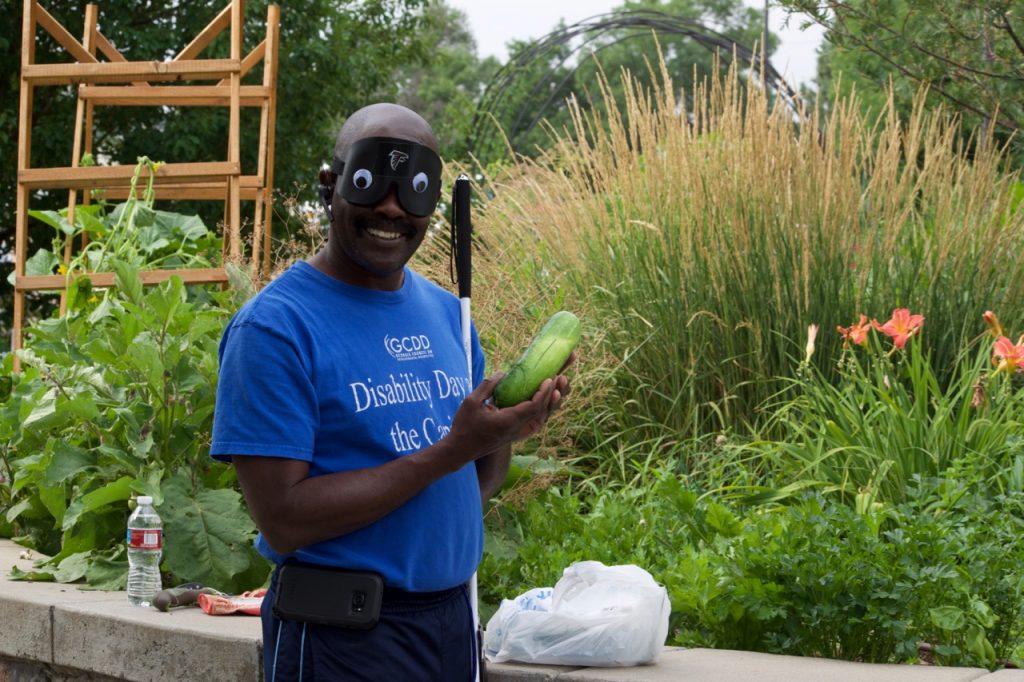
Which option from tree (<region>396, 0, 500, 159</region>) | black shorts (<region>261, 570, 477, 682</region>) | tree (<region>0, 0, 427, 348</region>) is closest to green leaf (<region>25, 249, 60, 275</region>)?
black shorts (<region>261, 570, 477, 682</region>)

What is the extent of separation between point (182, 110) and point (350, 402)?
54.2ft

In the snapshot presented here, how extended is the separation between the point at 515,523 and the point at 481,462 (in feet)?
6.41

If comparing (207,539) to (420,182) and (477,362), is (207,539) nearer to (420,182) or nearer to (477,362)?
(477,362)

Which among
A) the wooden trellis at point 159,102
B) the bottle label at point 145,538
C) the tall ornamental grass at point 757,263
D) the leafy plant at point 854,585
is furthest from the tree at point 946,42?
the bottle label at point 145,538

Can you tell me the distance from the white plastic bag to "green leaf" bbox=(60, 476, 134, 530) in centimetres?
174

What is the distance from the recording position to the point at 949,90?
28.1ft

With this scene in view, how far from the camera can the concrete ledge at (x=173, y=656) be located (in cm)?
344

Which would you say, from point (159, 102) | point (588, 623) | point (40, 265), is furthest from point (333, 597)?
point (159, 102)

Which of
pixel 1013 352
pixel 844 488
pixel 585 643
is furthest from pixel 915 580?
pixel 1013 352

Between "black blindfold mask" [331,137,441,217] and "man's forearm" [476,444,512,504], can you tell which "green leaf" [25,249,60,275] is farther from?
"black blindfold mask" [331,137,441,217]

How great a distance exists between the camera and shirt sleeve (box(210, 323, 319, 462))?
7.67 feet

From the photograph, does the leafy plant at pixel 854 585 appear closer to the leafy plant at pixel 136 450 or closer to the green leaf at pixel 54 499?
the leafy plant at pixel 136 450

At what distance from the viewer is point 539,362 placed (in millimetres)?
2492

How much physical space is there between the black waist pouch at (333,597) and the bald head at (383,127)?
0.74 meters
